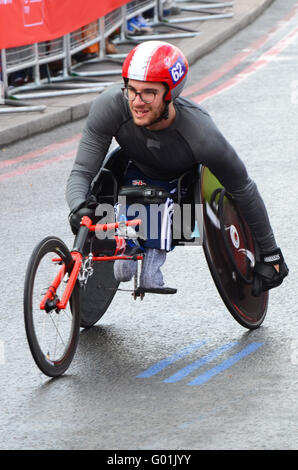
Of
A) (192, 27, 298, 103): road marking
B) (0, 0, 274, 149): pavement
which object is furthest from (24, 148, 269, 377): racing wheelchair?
(192, 27, 298, 103): road marking

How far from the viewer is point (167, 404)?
15.2ft

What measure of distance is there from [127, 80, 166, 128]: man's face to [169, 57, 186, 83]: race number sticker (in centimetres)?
7

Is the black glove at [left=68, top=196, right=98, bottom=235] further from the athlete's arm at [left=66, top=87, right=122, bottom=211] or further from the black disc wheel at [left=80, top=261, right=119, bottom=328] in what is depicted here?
the black disc wheel at [left=80, top=261, right=119, bottom=328]

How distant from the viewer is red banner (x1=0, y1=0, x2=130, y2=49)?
1060 centimetres

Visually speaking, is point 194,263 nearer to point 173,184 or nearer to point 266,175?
point 173,184

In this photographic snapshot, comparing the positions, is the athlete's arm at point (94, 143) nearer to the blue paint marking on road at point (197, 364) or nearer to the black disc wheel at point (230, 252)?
the black disc wheel at point (230, 252)

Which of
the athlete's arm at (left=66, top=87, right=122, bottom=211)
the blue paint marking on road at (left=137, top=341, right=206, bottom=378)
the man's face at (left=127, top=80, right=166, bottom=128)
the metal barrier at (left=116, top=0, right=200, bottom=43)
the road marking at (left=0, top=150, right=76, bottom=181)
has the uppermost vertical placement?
the man's face at (left=127, top=80, right=166, bottom=128)

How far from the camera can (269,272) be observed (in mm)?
5520

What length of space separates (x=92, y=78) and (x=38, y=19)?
6.40 ft

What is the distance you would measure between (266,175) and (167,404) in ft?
14.5

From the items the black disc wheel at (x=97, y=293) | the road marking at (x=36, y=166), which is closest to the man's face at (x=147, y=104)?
the black disc wheel at (x=97, y=293)

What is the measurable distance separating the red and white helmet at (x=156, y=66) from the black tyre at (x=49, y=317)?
82 cm

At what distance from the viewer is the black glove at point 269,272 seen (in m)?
5.51
